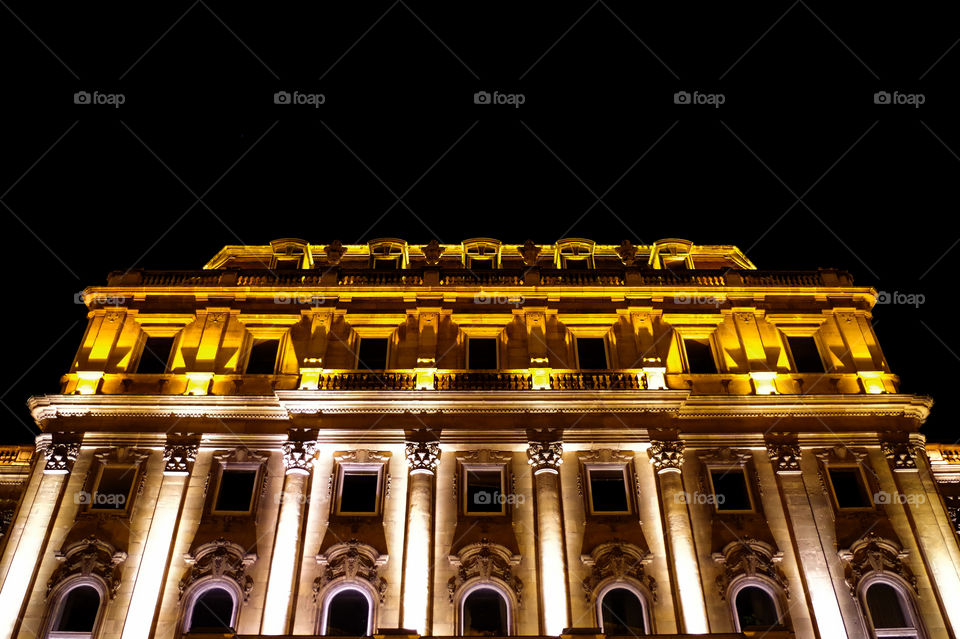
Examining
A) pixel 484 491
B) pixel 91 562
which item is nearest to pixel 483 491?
pixel 484 491

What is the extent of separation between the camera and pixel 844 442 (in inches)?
1105

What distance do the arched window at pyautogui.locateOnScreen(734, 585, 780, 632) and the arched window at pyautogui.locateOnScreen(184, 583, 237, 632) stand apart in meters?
15.7

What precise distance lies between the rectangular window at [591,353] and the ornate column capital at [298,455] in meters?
10.8

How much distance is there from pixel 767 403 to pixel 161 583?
70.1ft

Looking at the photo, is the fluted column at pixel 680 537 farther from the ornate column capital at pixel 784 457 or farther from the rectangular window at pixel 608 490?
the ornate column capital at pixel 784 457

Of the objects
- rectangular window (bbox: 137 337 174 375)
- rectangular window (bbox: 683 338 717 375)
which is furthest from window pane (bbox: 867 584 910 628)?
rectangular window (bbox: 137 337 174 375)

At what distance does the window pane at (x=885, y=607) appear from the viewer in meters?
24.5

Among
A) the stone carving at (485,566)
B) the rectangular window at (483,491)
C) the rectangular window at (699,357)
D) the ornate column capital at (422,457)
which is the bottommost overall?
the stone carving at (485,566)

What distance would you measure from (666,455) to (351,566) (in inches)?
443

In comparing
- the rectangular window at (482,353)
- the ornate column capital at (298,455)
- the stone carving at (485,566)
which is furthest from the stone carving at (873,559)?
the ornate column capital at (298,455)

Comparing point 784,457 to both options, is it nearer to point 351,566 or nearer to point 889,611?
point 889,611

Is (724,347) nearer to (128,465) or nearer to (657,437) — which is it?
(657,437)

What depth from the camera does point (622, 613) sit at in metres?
24.5

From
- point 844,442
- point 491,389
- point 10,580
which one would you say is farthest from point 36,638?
point 844,442
